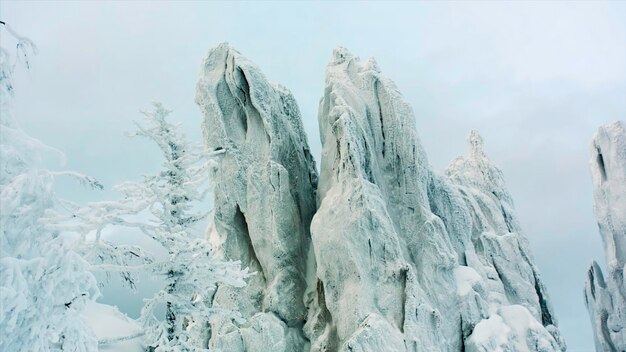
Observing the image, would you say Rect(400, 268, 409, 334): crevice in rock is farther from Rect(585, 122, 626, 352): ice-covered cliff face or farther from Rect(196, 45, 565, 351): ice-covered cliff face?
Rect(585, 122, 626, 352): ice-covered cliff face

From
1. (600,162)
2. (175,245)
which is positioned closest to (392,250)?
(175,245)

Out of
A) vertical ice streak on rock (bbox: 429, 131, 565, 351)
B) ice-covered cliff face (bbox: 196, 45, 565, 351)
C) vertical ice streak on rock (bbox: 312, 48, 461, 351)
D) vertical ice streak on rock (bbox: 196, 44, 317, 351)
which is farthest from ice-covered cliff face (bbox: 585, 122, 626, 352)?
vertical ice streak on rock (bbox: 196, 44, 317, 351)

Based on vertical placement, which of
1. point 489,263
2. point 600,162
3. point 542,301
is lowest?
point 542,301

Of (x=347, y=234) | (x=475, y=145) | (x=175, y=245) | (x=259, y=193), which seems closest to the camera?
(x=175, y=245)

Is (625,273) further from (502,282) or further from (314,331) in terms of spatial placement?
(314,331)

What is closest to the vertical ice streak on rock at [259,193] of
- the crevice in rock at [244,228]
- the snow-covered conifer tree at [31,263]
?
the crevice in rock at [244,228]

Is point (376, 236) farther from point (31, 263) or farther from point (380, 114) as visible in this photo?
point (31, 263)
